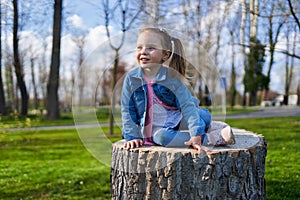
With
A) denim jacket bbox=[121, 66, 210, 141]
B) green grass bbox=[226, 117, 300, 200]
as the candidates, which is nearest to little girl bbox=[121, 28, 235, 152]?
denim jacket bbox=[121, 66, 210, 141]

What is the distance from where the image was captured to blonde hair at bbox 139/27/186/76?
→ 182 centimetres

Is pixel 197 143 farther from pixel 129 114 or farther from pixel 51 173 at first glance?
pixel 51 173

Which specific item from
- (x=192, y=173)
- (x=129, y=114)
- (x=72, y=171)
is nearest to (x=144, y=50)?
(x=129, y=114)

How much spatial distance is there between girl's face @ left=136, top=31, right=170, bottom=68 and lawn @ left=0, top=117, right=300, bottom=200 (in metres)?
1.82

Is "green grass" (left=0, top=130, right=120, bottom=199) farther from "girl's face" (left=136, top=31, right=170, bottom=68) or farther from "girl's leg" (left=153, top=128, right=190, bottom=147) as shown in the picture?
"girl's face" (left=136, top=31, right=170, bottom=68)

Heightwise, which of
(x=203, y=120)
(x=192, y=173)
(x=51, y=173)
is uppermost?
(x=203, y=120)

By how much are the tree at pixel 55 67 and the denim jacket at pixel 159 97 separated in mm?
1506

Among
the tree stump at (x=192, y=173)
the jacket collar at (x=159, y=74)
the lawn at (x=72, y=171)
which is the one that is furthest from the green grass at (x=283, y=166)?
the jacket collar at (x=159, y=74)

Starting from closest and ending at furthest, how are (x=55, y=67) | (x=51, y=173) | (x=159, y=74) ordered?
(x=159, y=74) → (x=51, y=173) → (x=55, y=67)

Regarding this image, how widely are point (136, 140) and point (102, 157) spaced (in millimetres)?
374

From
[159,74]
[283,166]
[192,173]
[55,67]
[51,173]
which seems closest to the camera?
[192,173]

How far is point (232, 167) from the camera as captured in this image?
5.69 feet

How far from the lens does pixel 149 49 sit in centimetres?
181

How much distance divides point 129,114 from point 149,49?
15.4 inches
